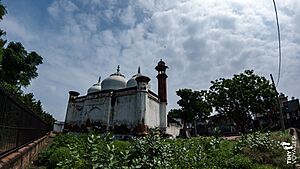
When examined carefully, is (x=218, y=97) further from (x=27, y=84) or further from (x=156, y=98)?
(x=27, y=84)

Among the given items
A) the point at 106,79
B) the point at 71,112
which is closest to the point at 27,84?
the point at 71,112

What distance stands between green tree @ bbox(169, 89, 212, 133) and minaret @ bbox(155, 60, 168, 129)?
7.18m

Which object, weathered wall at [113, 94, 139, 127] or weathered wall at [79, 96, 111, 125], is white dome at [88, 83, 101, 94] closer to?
weathered wall at [79, 96, 111, 125]

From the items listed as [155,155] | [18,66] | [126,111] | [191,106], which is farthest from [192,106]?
[155,155]

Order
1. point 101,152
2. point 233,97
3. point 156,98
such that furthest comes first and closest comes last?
point 233,97 → point 156,98 → point 101,152

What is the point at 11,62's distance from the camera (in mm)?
22156

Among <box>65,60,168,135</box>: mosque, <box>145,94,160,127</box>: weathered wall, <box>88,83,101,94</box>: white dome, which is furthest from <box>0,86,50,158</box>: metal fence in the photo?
<box>88,83,101,94</box>: white dome

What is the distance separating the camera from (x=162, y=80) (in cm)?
2791

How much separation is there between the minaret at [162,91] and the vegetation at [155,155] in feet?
52.7

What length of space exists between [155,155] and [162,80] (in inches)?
860

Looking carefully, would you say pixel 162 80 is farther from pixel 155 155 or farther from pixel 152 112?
pixel 155 155

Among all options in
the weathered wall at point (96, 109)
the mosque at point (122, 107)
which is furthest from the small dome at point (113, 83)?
the weathered wall at point (96, 109)

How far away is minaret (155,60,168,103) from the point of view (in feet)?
88.9

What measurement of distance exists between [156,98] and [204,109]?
36.9 feet
